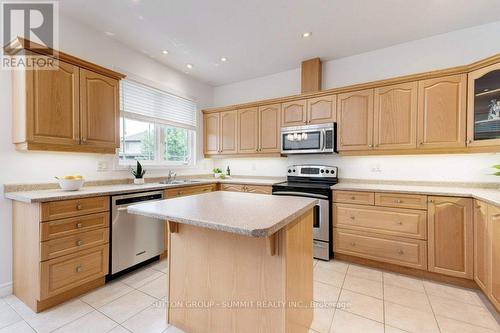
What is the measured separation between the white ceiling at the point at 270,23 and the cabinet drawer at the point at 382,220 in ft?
6.70

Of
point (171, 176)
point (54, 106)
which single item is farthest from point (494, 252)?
point (54, 106)

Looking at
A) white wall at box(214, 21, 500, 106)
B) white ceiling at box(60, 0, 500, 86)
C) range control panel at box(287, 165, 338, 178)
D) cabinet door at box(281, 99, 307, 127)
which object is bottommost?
range control panel at box(287, 165, 338, 178)

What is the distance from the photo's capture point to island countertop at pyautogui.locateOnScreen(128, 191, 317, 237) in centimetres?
99

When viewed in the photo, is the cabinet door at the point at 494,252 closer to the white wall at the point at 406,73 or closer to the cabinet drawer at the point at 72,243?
the white wall at the point at 406,73

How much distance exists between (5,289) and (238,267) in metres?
2.26

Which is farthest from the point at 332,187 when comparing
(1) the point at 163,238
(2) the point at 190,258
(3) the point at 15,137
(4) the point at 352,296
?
(3) the point at 15,137

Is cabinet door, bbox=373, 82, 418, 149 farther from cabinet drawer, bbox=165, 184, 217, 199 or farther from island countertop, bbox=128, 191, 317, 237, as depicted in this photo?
cabinet drawer, bbox=165, 184, 217, 199

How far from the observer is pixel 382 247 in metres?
2.52

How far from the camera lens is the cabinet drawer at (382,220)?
2.35 meters

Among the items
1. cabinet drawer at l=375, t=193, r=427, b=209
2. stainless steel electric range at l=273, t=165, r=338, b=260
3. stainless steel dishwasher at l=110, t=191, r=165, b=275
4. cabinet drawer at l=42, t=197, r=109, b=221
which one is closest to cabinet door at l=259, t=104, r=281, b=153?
stainless steel electric range at l=273, t=165, r=338, b=260

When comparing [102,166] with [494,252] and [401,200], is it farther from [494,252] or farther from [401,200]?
[494,252]

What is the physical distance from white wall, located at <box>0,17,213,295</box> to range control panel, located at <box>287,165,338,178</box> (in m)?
2.03

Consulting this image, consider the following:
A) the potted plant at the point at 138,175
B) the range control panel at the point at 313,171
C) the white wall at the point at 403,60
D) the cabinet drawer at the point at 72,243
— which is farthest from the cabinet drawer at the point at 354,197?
the cabinet drawer at the point at 72,243

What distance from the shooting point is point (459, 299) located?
198 cm
